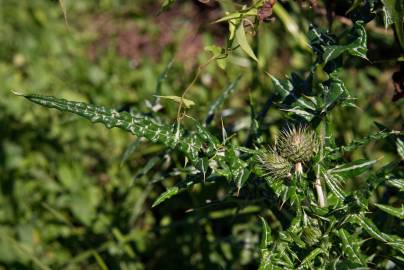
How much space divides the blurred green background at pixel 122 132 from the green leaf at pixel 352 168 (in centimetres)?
33

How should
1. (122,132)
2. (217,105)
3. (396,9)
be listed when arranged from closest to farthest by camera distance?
1. (396,9)
2. (217,105)
3. (122,132)

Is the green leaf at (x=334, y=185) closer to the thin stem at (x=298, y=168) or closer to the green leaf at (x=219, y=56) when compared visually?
the thin stem at (x=298, y=168)

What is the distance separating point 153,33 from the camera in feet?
13.9

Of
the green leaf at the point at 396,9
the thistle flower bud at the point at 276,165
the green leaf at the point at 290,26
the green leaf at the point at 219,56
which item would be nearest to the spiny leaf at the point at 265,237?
the thistle flower bud at the point at 276,165

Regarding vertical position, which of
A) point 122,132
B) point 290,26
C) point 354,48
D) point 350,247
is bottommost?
point 122,132

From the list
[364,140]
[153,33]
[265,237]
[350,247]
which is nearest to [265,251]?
→ [265,237]

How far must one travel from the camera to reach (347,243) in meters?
1.42

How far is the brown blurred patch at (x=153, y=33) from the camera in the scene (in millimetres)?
4039

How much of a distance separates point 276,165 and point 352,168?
0.17 metres

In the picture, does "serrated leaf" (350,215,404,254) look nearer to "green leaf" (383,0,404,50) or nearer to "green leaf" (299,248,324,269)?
"green leaf" (299,248,324,269)

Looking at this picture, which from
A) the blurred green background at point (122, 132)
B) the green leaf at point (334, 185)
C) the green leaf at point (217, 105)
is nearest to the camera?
the green leaf at point (334, 185)

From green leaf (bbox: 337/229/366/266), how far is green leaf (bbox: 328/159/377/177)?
0.13 m

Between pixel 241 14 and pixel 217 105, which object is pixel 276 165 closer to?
pixel 241 14

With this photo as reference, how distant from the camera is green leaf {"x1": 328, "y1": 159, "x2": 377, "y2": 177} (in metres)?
1.46
